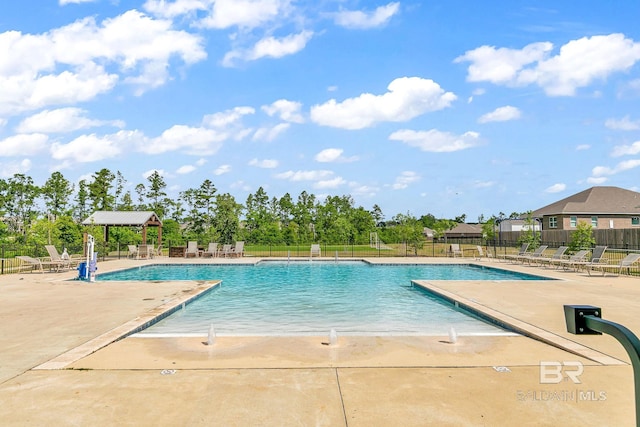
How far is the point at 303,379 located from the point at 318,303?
6.94 meters

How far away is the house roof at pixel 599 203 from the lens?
4097cm

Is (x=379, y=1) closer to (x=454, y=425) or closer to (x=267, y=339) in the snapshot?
(x=267, y=339)

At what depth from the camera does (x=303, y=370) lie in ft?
15.8

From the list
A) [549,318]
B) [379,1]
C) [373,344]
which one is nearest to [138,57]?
[379,1]

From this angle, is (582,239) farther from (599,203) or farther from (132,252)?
(132,252)

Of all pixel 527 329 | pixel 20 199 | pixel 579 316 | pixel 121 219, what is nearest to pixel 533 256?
pixel 527 329

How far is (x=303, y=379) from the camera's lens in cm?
448

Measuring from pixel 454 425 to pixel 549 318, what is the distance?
5.25 meters

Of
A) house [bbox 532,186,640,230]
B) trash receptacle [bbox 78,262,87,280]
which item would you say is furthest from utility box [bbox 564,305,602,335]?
house [bbox 532,186,640,230]

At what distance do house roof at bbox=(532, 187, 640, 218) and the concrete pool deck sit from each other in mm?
39162

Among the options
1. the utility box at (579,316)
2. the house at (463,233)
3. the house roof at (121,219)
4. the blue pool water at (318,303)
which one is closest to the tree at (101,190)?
the house roof at (121,219)

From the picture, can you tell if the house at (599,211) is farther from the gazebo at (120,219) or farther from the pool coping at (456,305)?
the gazebo at (120,219)

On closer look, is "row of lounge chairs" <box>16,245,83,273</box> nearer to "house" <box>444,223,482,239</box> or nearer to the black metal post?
the black metal post

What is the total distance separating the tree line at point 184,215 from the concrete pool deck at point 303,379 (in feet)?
82.0
